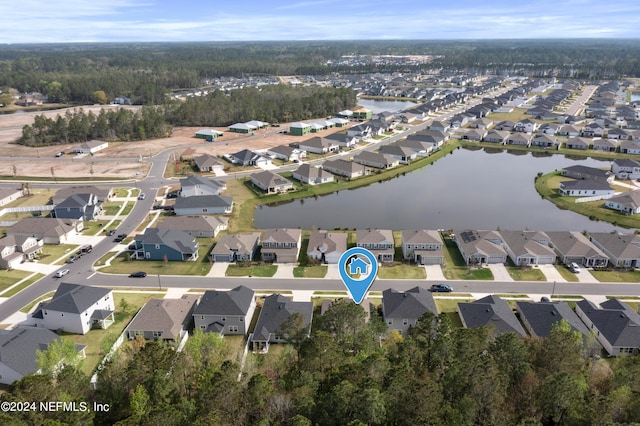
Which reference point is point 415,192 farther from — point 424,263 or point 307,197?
point 424,263

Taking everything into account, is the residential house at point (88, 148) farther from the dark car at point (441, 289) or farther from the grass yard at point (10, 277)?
the dark car at point (441, 289)

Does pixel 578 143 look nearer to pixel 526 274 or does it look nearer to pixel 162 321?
pixel 526 274

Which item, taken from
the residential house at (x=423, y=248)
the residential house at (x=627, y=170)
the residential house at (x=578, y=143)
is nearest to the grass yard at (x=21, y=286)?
the residential house at (x=423, y=248)

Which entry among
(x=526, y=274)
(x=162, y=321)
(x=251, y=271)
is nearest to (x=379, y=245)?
(x=251, y=271)

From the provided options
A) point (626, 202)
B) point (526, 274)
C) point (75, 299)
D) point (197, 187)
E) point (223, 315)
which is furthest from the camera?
point (197, 187)

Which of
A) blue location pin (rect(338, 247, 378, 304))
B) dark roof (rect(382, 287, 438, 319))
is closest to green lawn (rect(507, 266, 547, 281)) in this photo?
dark roof (rect(382, 287, 438, 319))

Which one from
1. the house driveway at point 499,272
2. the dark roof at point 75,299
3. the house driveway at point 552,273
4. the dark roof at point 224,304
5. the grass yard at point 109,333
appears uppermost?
the dark roof at point 75,299
